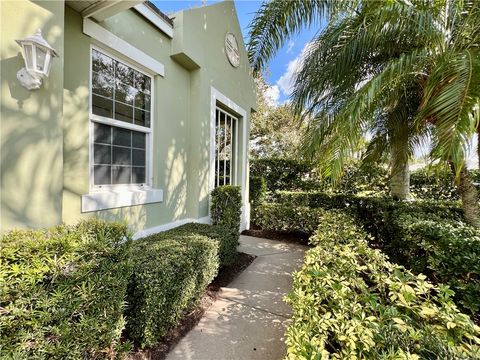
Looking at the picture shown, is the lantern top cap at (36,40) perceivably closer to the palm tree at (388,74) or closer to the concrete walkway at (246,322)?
the concrete walkway at (246,322)

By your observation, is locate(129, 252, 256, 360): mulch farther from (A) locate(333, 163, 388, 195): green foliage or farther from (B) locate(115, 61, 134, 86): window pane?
(A) locate(333, 163, 388, 195): green foliage

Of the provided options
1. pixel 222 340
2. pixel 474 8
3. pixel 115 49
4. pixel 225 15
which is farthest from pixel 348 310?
pixel 225 15

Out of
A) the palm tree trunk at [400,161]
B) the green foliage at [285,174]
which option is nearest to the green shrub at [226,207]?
the palm tree trunk at [400,161]

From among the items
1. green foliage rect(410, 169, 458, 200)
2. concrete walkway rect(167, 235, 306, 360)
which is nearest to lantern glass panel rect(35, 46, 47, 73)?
concrete walkway rect(167, 235, 306, 360)

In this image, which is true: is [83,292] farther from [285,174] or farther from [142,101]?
[285,174]

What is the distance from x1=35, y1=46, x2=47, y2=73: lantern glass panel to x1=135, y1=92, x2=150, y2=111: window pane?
1951mm

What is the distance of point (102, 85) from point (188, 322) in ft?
12.3

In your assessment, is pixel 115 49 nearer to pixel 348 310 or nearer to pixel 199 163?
pixel 199 163

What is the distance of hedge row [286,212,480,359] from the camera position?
54.3 inches

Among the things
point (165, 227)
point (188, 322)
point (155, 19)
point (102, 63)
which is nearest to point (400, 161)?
point (165, 227)

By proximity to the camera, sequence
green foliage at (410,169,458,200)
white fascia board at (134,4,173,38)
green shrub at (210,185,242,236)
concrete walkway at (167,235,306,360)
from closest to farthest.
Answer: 1. concrete walkway at (167,235,306,360)
2. white fascia board at (134,4,173,38)
3. green shrub at (210,185,242,236)
4. green foliage at (410,169,458,200)

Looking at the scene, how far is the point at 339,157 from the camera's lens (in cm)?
384

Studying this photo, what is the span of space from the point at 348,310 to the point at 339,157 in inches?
103

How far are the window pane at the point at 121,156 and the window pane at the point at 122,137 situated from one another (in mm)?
98
